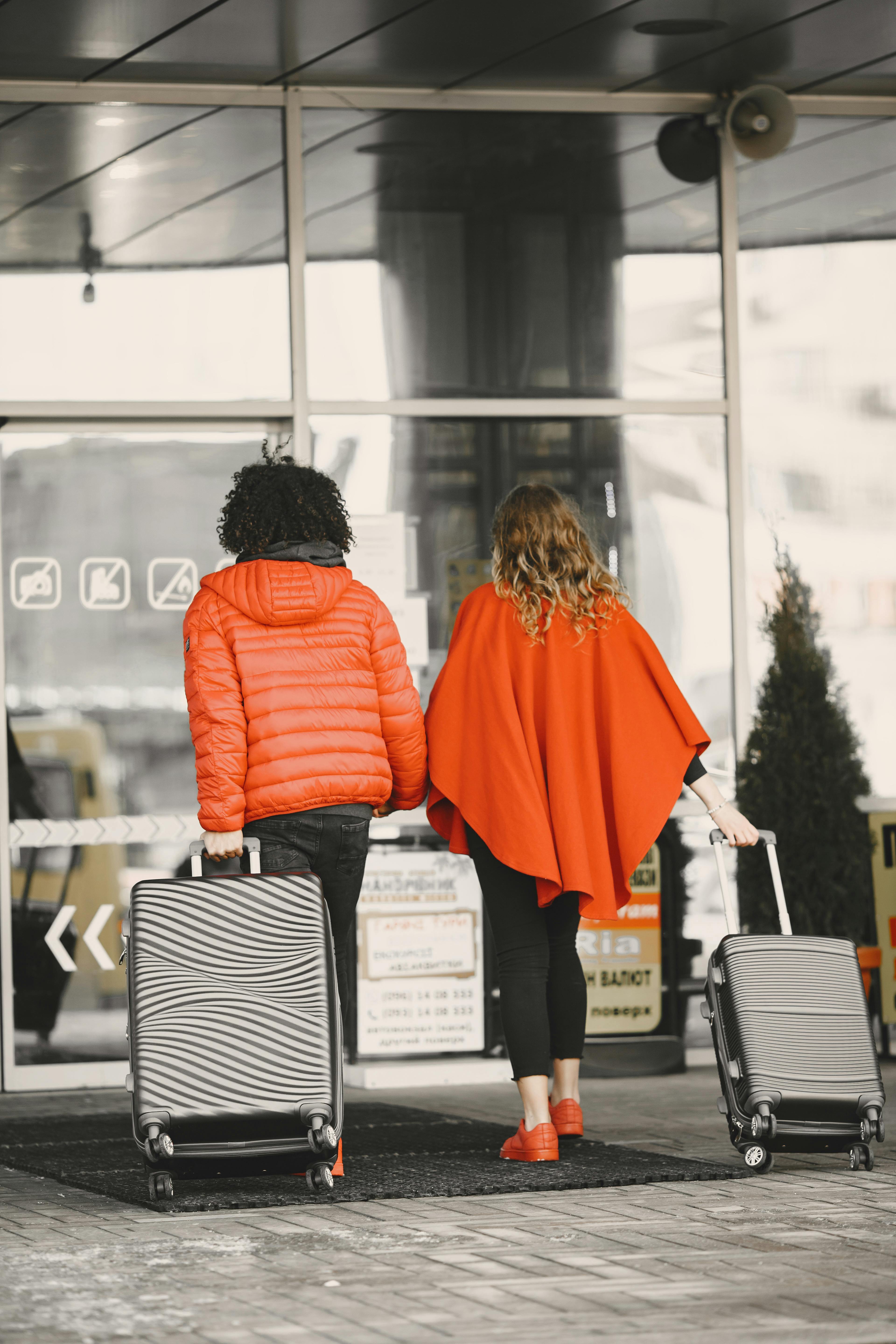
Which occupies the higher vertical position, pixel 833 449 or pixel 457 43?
pixel 457 43

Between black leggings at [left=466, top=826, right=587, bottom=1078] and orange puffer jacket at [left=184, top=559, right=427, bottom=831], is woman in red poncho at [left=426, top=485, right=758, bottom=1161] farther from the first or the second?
orange puffer jacket at [left=184, top=559, right=427, bottom=831]

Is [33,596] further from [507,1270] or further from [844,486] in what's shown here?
[507,1270]

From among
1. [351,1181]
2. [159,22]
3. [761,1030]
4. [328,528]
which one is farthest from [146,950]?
[159,22]

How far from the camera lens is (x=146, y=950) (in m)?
5.12

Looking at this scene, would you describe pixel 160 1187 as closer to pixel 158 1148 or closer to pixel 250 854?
pixel 158 1148

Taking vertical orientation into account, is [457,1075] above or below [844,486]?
below

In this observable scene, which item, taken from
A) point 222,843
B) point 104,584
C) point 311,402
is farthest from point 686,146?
point 222,843

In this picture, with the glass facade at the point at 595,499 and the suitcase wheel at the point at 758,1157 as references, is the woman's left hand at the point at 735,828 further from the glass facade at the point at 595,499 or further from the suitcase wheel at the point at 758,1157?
the glass facade at the point at 595,499

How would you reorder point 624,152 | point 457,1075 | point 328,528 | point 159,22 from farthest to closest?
point 624,152, point 457,1075, point 159,22, point 328,528

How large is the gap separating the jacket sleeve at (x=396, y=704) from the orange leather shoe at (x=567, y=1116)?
1.09 m

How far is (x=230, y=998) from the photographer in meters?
5.11

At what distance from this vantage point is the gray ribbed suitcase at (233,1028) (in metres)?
4.98

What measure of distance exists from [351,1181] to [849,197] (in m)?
5.60

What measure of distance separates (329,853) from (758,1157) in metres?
1.44
